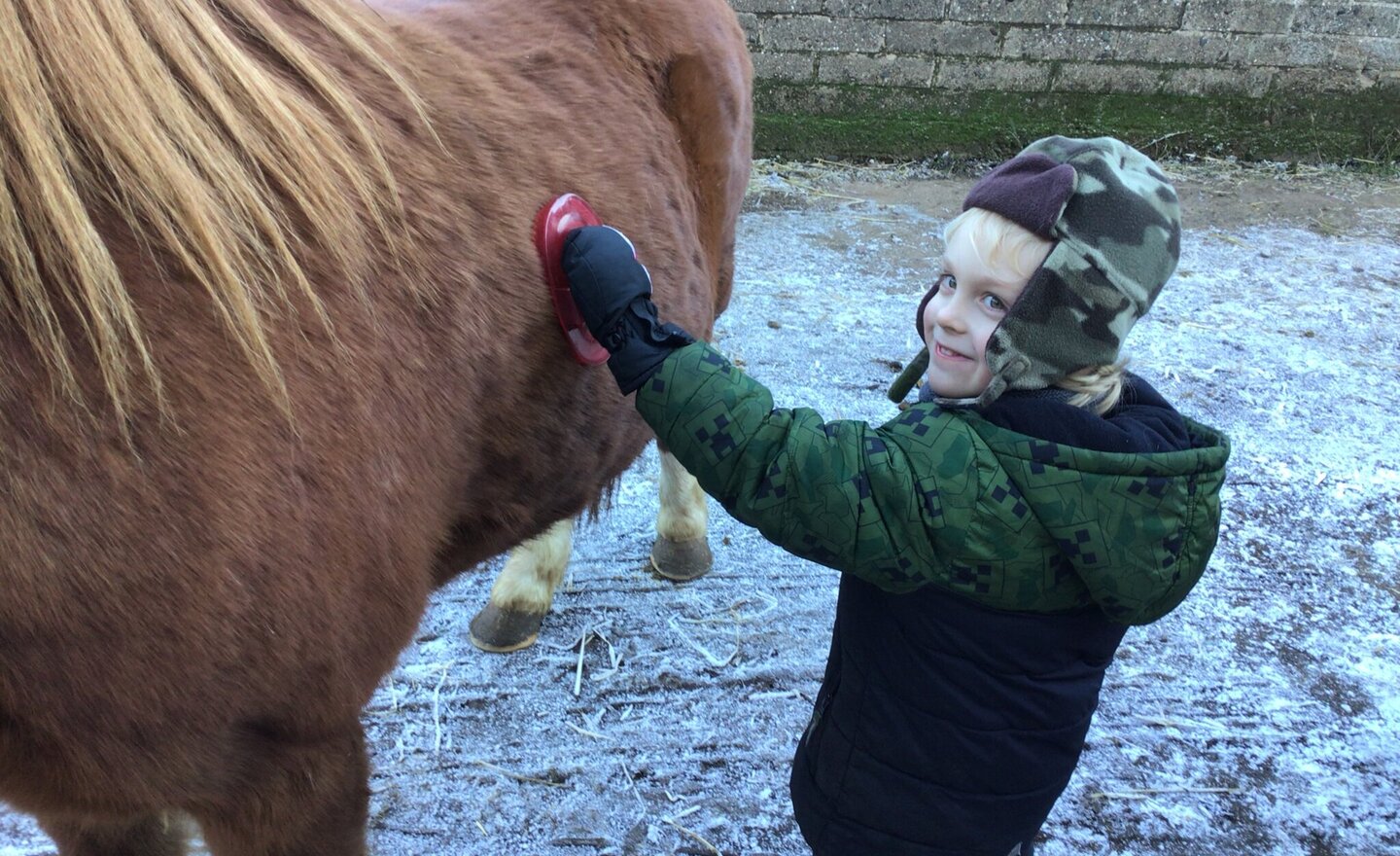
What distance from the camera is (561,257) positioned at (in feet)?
4.09

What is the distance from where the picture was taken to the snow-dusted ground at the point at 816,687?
181 centimetres

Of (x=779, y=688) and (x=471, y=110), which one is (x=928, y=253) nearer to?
(x=779, y=688)

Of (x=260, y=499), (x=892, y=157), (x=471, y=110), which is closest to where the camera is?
(x=260, y=499)

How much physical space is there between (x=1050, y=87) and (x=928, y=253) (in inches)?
70.9

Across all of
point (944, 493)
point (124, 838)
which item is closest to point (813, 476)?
point (944, 493)

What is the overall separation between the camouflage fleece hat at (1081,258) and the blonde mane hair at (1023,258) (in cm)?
1

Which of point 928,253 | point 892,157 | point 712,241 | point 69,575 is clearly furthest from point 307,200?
point 892,157

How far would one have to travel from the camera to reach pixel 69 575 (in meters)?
0.77

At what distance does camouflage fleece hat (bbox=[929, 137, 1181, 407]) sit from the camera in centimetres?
100

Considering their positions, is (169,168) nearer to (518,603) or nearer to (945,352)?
(945,352)

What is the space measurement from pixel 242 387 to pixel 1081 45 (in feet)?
17.8

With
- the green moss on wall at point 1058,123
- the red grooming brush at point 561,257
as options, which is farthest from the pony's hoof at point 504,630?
the green moss on wall at point 1058,123

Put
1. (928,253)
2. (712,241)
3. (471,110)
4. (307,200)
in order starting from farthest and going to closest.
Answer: (928,253), (712,241), (471,110), (307,200)

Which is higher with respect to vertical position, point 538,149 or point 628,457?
point 538,149
